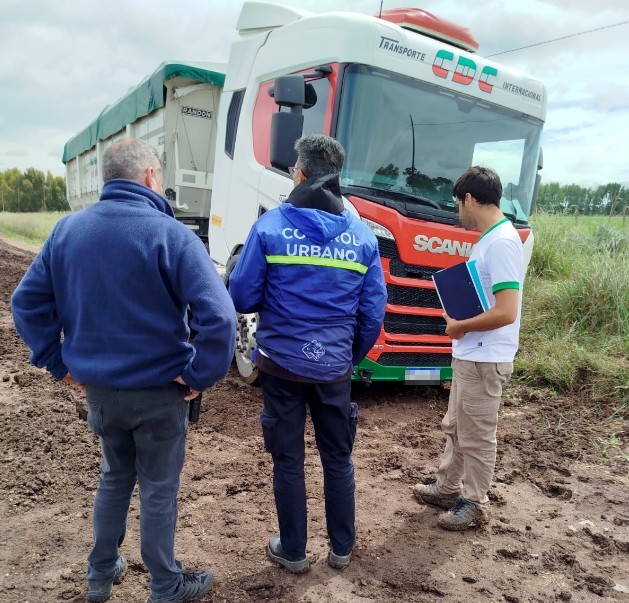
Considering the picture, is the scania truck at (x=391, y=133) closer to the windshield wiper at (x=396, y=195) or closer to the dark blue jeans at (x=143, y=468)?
the windshield wiper at (x=396, y=195)

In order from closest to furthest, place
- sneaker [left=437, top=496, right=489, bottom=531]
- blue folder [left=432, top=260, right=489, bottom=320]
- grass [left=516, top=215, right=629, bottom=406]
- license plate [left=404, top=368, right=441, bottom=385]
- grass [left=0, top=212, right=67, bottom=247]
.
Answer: blue folder [left=432, top=260, right=489, bottom=320] < sneaker [left=437, top=496, right=489, bottom=531] < license plate [left=404, top=368, right=441, bottom=385] < grass [left=516, top=215, right=629, bottom=406] < grass [left=0, top=212, right=67, bottom=247]

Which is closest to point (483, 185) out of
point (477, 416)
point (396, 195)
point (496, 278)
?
point (496, 278)

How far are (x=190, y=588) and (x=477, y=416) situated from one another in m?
1.60

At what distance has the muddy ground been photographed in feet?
8.18

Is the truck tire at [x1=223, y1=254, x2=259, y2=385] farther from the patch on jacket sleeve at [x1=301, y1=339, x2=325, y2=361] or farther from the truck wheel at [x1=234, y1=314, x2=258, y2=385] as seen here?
the patch on jacket sleeve at [x1=301, y1=339, x2=325, y2=361]

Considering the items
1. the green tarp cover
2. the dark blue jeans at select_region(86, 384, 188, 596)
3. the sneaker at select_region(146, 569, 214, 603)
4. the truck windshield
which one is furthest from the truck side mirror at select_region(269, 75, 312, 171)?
the green tarp cover

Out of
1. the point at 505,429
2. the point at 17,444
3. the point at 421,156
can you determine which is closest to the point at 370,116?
the point at 421,156

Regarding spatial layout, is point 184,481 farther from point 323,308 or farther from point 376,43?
point 376,43

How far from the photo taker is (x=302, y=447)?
2.53 m

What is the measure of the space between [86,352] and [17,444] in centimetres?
223

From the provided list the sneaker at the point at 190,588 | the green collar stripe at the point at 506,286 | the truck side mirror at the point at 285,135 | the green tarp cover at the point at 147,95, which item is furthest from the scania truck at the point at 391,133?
the sneaker at the point at 190,588

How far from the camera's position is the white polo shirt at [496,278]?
2670mm

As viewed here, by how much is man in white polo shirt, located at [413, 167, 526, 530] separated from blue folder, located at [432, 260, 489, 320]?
4 centimetres

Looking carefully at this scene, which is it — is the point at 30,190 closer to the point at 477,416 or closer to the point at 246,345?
the point at 246,345
